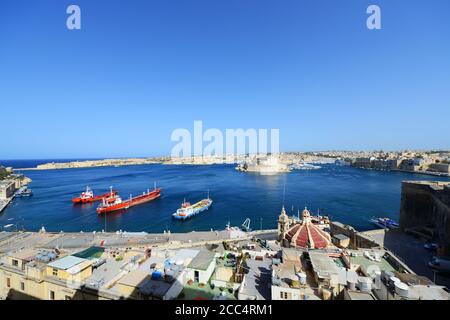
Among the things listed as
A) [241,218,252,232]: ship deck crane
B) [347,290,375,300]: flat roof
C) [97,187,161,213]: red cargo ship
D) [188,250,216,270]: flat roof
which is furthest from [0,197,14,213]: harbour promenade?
[347,290,375,300]: flat roof

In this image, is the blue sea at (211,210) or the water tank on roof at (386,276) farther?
the blue sea at (211,210)

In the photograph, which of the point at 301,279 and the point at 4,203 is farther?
the point at 4,203

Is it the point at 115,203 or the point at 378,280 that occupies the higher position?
the point at 378,280

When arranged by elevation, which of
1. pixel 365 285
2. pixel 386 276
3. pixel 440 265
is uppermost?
pixel 365 285

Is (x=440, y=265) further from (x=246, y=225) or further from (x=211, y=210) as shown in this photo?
(x=211, y=210)

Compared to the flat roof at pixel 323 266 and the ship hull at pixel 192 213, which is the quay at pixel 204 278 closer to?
the flat roof at pixel 323 266

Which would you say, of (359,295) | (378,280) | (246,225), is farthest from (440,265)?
(246,225)

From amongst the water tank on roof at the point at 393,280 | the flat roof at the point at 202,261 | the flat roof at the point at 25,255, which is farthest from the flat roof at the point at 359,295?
the flat roof at the point at 25,255

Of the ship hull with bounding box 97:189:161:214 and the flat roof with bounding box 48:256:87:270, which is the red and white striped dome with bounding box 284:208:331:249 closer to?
the flat roof with bounding box 48:256:87:270

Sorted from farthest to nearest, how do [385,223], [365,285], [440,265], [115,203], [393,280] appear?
[115,203] → [385,223] → [440,265] → [393,280] → [365,285]
